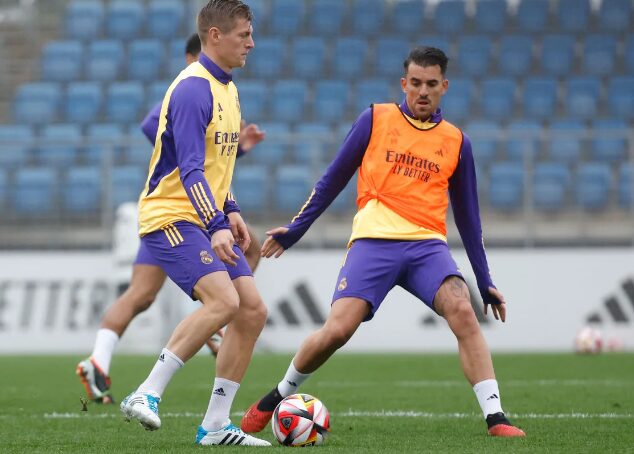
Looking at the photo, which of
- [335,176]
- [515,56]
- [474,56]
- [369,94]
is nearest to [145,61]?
[369,94]

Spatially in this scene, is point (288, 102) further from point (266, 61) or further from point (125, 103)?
point (125, 103)

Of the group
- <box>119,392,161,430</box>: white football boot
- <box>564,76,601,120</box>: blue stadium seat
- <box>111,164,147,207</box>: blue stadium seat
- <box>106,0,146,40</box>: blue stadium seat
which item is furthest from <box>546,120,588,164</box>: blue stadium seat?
<box>119,392,161,430</box>: white football boot

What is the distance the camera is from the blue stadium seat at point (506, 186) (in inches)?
615

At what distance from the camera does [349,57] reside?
20609 millimetres

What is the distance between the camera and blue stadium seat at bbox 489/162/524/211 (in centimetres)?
1561

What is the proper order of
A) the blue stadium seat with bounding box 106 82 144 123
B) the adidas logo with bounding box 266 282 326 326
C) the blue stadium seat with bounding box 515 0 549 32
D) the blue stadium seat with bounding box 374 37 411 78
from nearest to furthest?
1. the adidas logo with bounding box 266 282 326 326
2. the blue stadium seat with bounding box 106 82 144 123
3. the blue stadium seat with bounding box 374 37 411 78
4. the blue stadium seat with bounding box 515 0 549 32

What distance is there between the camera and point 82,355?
15.2 m

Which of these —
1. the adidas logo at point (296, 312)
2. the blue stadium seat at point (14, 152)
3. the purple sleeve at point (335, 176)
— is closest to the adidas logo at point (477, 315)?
the adidas logo at point (296, 312)

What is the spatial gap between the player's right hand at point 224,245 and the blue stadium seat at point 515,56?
15033 millimetres

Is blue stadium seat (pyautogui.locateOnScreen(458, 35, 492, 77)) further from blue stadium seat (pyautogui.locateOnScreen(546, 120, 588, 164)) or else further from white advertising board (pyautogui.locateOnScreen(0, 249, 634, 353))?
white advertising board (pyautogui.locateOnScreen(0, 249, 634, 353))

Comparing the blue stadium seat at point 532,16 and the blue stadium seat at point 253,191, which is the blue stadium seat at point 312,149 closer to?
the blue stadium seat at point 253,191

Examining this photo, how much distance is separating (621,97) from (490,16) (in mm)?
3100

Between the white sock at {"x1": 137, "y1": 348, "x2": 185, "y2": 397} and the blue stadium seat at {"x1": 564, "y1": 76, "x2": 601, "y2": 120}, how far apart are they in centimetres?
1395

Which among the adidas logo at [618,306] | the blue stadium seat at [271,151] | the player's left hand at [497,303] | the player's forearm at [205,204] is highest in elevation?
the player's forearm at [205,204]
